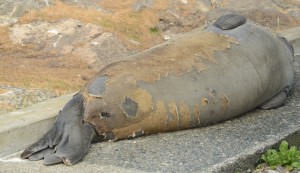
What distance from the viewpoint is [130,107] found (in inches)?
215

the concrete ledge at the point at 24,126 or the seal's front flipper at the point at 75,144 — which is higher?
the seal's front flipper at the point at 75,144

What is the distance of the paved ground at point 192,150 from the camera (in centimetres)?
505

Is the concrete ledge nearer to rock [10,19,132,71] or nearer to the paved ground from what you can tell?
the paved ground

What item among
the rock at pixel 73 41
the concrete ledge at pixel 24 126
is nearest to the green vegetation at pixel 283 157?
the concrete ledge at pixel 24 126

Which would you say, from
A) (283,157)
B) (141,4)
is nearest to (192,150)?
(283,157)

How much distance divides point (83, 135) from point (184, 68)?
990 mm

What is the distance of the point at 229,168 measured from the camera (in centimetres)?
510

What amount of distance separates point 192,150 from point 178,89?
55cm

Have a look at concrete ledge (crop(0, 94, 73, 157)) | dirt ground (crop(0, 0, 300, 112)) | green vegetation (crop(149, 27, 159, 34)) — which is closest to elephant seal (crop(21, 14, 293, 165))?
concrete ledge (crop(0, 94, 73, 157))

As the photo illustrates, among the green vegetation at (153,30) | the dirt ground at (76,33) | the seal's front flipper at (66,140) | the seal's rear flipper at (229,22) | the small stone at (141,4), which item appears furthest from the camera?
the small stone at (141,4)

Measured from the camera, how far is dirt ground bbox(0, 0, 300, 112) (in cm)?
670

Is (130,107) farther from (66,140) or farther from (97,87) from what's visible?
(66,140)

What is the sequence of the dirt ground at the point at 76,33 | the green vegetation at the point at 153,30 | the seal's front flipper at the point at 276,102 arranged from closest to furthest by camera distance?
1. the seal's front flipper at the point at 276,102
2. the dirt ground at the point at 76,33
3. the green vegetation at the point at 153,30

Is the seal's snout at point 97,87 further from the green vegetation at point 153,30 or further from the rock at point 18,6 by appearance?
the green vegetation at point 153,30
